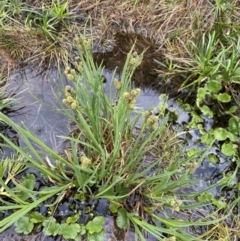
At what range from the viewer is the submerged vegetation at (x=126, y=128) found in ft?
6.27

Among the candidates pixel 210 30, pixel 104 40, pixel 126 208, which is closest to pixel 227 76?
pixel 210 30

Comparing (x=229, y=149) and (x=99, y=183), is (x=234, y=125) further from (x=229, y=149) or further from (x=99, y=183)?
(x=99, y=183)

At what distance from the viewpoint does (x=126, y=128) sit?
6.80 feet

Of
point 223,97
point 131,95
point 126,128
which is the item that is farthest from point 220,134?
point 131,95

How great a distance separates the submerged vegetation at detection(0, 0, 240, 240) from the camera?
6.27 feet

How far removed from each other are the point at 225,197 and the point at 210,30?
1.21 metres

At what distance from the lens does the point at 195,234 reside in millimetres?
2107

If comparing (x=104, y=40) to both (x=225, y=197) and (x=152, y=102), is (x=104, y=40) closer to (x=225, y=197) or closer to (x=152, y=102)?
(x=152, y=102)

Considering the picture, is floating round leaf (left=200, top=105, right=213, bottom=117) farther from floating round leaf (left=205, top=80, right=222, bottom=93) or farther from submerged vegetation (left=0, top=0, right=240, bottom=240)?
floating round leaf (left=205, top=80, right=222, bottom=93)

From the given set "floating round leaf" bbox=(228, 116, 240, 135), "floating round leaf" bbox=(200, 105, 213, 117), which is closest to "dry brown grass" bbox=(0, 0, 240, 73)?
"floating round leaf" bbox=(200, 105, 213, 117)

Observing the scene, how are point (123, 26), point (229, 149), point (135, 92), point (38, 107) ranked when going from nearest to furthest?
point (135, 92) → point (229, 149) → point (38, 107) → point (123, 26)

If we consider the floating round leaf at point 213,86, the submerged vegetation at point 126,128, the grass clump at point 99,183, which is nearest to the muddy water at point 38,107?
the submerged vegetation at point 126,128

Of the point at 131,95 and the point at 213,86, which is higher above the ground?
the point at 131,95

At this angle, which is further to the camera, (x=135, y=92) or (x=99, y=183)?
(x=99, y=183)
